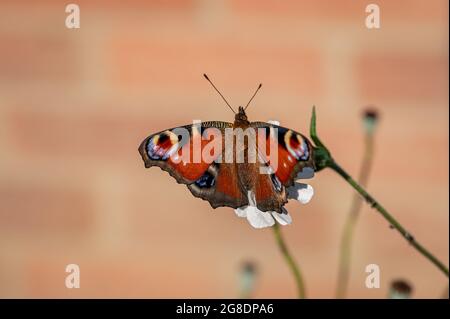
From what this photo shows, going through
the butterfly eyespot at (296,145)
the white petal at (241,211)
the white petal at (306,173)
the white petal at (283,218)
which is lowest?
the white petal at (283,218)

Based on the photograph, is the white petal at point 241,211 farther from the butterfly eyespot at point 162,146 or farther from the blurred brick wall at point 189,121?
the blurred brick wall at point 189,121

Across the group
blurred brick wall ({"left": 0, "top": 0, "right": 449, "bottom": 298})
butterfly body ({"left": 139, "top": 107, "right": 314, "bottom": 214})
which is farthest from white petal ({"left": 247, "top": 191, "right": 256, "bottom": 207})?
blurred brick wall ({"left": 0, "top": 0, "right": 449, "bottom": 298})

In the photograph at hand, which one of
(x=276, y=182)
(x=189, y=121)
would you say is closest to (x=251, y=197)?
(x=276, y=182)

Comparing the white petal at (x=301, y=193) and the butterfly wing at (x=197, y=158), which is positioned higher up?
the butterfly wing at (x=197, y=158)

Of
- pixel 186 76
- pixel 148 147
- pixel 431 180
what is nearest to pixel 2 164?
pixel 186 76

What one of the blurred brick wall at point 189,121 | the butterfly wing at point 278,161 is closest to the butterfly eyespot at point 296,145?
the butterfly wing at point 278,161

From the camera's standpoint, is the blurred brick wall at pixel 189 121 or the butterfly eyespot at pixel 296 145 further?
the blurred brick wall at pixel 189 121

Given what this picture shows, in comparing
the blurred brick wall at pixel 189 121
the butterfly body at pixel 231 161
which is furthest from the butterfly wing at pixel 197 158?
the blurred brick wall at pixel 189 121
